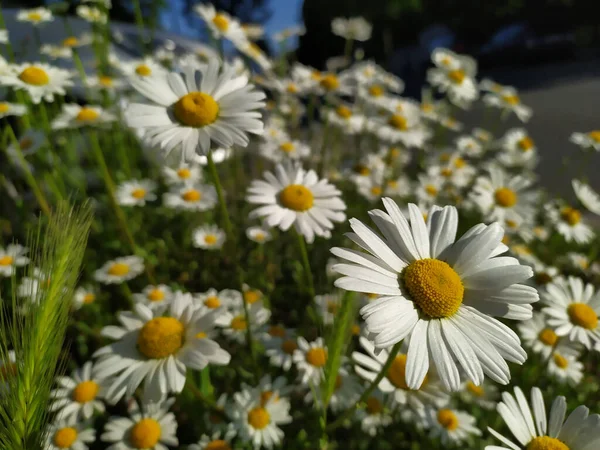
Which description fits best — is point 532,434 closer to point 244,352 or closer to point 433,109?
point 244,352

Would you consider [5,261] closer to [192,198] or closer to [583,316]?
[192,198]

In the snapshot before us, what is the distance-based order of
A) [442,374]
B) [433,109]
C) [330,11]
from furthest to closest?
[330,11] → [433,109] → [442,374]

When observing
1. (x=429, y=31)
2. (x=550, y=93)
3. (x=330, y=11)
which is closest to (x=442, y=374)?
(x=550, y=93)

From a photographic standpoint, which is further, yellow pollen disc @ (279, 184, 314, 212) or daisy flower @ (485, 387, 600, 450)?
yellow pollen disc @ (279, 184, 314, 212)

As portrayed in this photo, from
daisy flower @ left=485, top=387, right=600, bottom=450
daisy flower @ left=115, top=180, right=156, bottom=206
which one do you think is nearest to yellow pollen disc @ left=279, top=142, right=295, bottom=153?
daisy flower @ left=115, top=180, right=156, bottom=206

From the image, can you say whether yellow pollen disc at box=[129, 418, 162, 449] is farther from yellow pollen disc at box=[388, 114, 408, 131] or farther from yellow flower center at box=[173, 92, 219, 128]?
yellow pollen disc at box=[388, 114, 408, 131]

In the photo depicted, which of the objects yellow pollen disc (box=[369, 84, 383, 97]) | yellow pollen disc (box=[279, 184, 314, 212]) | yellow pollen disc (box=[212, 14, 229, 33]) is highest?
yellow pollen disc (box=[212, 14, 229, 33])

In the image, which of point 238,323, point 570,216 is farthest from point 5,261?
point 570,216
